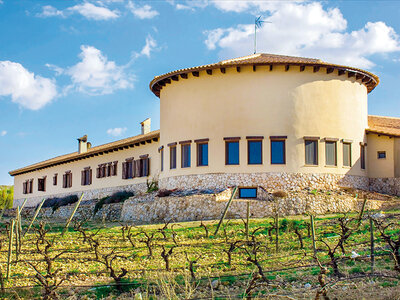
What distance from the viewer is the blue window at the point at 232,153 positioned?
2770cm

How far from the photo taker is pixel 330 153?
28.1 m

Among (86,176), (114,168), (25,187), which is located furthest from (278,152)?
(25,187)

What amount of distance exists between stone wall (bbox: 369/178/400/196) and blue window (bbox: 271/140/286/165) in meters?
5.86

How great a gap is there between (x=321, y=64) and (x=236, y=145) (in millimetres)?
5893

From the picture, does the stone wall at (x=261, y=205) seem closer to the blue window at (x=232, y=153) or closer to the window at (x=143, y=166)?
the blue window at (x=232, y=153)

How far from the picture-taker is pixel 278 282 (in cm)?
1236

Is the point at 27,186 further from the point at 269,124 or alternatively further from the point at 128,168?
the point at 269,124

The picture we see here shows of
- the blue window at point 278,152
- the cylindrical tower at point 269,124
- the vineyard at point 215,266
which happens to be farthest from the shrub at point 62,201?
the vineyard at point 215,266

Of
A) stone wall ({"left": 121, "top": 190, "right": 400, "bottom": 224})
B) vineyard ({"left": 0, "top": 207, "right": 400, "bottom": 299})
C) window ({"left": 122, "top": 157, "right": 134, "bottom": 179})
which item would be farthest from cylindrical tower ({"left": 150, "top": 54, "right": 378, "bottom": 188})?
window ({"left": 122, "top": 157, "right": 134, "bottom": 179})

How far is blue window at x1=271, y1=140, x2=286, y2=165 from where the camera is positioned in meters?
27.4

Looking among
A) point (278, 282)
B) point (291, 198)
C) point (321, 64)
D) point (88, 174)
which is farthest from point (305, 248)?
point (88, 174)

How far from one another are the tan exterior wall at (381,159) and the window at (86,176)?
21.1m

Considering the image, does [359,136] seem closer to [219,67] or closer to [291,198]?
[291,198]

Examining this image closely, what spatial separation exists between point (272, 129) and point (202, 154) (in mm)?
3862
